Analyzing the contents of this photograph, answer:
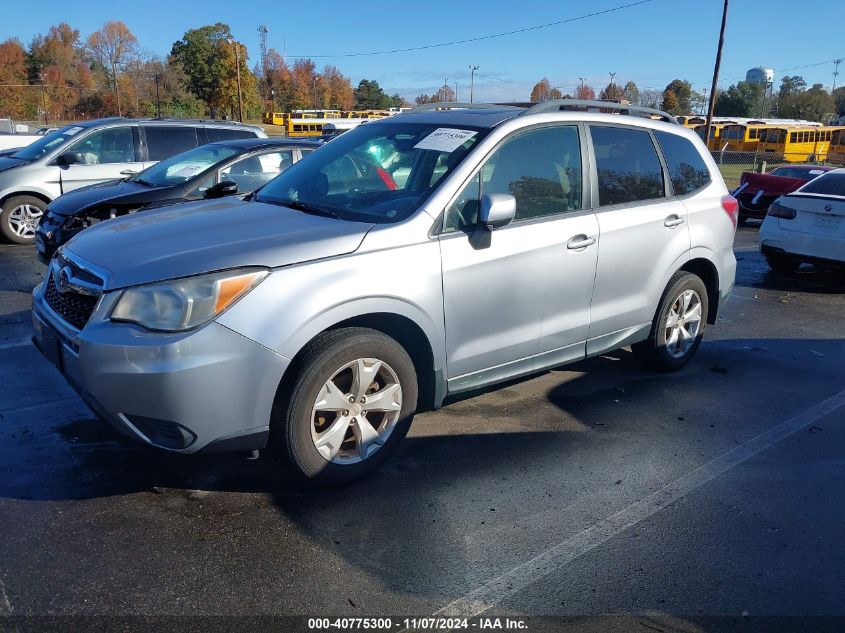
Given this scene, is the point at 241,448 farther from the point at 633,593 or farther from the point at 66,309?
the point at 633,593

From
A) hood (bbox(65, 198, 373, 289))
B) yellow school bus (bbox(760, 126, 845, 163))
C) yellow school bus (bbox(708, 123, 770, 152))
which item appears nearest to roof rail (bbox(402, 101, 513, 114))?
hood (bbox(65, 198, 373, 289))

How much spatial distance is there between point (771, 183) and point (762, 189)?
0.23 meters

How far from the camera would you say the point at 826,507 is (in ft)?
12.1

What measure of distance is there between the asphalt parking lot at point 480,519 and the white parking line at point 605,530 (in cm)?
Answer: 1

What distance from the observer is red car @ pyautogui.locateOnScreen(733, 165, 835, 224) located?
49.6ft

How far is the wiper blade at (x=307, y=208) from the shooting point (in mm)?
4004

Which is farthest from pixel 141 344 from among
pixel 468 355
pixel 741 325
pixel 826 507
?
pixel 741 325

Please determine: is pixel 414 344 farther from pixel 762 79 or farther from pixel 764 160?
pixel 762 79

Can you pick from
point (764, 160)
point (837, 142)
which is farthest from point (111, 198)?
point (837, 142)

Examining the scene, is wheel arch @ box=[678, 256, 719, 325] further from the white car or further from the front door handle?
the white car

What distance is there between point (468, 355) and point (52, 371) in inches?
124

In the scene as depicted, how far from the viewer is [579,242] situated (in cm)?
445

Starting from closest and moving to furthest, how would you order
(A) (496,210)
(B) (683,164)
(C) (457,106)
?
(A) (496,210)
(C) (457,106)
(B) (683,164)

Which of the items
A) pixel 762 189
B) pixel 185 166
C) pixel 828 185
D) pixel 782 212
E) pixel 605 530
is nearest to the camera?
pixel 605 530
